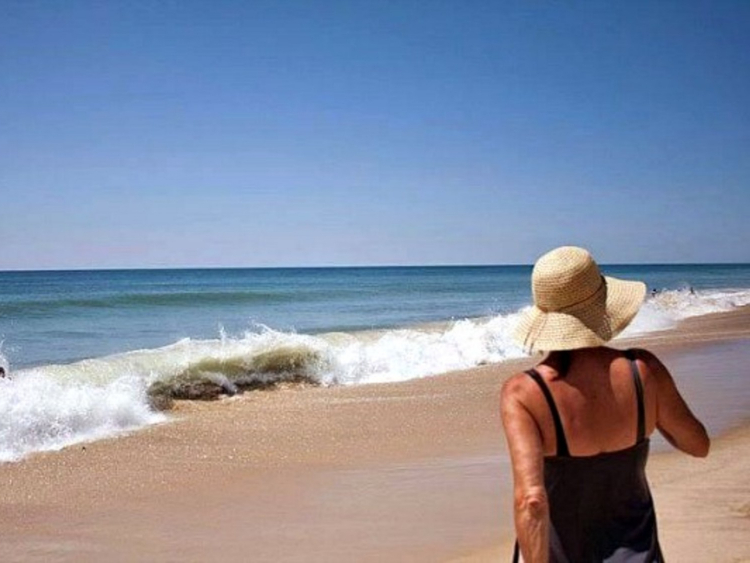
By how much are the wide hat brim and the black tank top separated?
10cm

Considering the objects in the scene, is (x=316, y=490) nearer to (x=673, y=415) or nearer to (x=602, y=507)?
(x=602, y=507)

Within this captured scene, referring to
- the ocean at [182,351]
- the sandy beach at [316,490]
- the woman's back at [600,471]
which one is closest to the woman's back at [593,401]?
the woman's back at [600,471]

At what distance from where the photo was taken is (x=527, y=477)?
2.04 metres

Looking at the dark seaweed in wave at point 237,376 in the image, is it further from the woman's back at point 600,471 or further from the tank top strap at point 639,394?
the tank top strap at point 639,394

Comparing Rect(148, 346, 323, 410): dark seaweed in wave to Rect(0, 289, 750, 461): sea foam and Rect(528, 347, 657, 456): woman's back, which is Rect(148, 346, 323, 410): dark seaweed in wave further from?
Rect(528, 347, 657, 456): woman's back

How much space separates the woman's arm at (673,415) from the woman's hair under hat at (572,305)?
0.13 meters

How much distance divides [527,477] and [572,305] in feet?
1.71

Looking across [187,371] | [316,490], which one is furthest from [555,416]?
[187,371]

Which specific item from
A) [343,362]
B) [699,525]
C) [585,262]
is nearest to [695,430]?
[585,262]

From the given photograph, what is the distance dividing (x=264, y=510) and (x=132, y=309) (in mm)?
30075

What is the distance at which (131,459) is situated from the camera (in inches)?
295

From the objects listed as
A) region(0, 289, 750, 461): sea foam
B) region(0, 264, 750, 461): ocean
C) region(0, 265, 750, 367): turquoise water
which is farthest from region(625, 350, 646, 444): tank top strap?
region(0, 265, 750, 367): turquoise water

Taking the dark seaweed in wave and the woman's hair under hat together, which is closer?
the woman's hair under hat

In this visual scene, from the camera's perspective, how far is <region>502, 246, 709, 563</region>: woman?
2.09 metres
